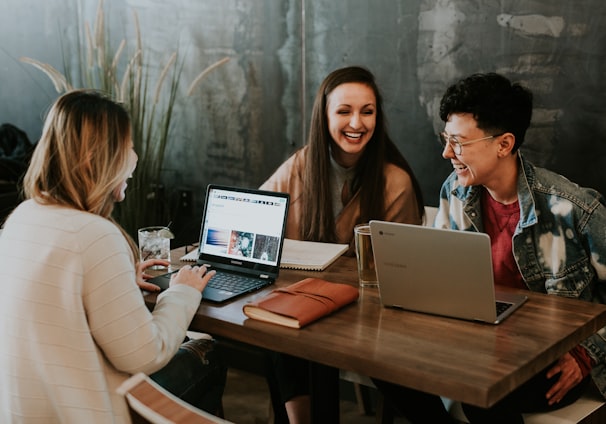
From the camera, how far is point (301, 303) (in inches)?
72.5

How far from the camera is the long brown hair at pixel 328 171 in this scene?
2.70 m

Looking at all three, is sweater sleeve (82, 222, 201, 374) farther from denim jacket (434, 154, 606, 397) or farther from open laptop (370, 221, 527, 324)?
denim jacket (434, 154, 606, 397)

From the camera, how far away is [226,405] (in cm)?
317

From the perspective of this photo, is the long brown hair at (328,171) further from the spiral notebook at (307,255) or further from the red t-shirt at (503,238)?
the red t-shirt at (503,238)

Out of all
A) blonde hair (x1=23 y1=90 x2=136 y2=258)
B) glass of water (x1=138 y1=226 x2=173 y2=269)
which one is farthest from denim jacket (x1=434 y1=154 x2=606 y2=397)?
blonde hair (x1=23 y1=90 x2=136 y2=258)

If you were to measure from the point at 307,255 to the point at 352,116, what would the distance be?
61 centimetres

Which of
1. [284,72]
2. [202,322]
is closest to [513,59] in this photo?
[284,72]

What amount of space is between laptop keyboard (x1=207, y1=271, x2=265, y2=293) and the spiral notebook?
159 millimetres

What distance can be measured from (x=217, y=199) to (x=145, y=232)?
225 mm

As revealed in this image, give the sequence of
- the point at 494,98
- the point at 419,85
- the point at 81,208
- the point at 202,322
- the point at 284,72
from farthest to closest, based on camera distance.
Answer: the point at 284,72, the point at 419,85, the point at 494,98, the point at 202,322, the point at 81,208

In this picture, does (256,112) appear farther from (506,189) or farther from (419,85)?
(506,189)

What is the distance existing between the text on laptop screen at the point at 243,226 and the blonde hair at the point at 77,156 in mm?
559

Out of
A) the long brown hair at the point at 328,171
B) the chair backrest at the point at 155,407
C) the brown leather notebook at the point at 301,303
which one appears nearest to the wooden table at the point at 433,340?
the brown leather notebook at the point at 301,303

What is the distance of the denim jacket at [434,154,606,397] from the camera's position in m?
2.14
